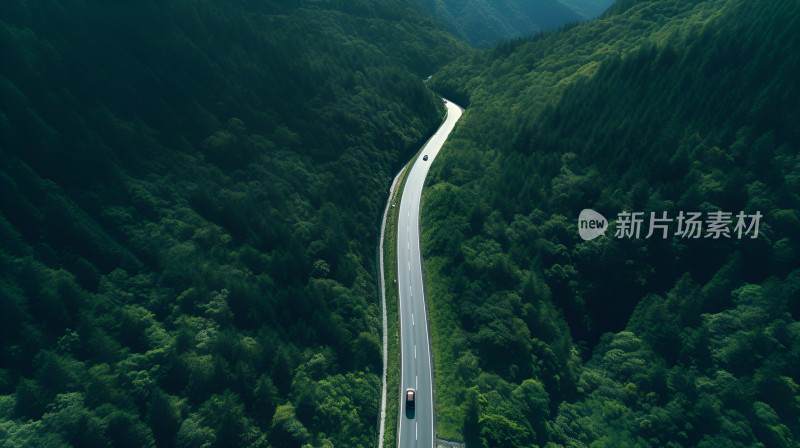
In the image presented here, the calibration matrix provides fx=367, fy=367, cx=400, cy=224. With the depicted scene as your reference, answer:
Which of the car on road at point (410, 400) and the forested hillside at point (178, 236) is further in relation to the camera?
the car on road at point (410, 400)

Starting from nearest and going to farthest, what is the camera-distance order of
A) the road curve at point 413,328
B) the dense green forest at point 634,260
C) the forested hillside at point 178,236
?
the forested hillside at point 178,236 → the road curve at point 413,328 → the dense green forest at point 634,260

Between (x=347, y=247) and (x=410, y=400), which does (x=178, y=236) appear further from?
(x=410, y=400)

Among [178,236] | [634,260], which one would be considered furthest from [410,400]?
[634,260]

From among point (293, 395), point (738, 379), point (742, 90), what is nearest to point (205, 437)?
point (293, 395)

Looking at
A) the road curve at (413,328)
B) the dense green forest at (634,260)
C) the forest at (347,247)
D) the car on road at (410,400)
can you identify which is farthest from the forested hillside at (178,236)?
the dense green forest at (634,260)

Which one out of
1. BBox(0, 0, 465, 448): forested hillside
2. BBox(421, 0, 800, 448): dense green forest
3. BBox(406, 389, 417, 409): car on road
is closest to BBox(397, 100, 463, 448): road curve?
BBox(406, 389, 417, 409): car on road

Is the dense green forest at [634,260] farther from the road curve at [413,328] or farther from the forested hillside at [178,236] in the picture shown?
the forested hillside at [178,236]
